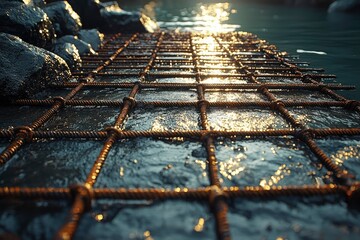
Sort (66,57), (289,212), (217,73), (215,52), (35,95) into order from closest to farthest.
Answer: (289,212) → (35,95) → (217,73) → (66,57) → (215,52)

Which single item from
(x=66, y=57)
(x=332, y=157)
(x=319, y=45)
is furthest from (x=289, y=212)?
(x=319, y=45)

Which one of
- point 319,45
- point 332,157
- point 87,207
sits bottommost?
point 319,45

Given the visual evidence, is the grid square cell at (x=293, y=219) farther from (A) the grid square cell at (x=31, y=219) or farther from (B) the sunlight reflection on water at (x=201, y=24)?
(B) the sunlight reflection on water at (x=201, y=24)

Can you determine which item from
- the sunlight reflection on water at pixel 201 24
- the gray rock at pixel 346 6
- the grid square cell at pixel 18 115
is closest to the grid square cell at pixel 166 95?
the grid square cell at pixel 18 115

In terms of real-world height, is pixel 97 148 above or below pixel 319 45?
above

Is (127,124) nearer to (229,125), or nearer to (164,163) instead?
(164,163)

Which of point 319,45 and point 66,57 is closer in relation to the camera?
point 66,57

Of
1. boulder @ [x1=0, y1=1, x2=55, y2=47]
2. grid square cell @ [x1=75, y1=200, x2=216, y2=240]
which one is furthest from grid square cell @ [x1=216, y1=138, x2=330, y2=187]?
boulder @ [x1=0, y1=1, x2=55, y2=47]
